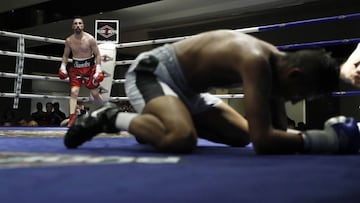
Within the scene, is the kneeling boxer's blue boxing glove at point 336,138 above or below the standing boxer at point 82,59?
below

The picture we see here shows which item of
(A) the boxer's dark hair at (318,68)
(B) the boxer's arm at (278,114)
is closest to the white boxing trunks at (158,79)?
(B) the boxer's arm at (278,114)

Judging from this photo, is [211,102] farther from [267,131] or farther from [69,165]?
[69,165]

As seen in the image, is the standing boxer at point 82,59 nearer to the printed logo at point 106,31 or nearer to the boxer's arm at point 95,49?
the boxer's arm at point 95,49

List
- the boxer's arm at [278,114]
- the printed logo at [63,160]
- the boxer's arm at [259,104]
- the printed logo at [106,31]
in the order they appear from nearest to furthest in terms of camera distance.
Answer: the printed logo at [63,160]
the boxer's arm at [259,104]
the boxer's arm at [278,114]
the printed logo at [106,31]

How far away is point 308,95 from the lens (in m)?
1.41

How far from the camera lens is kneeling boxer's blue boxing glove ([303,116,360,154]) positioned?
146 cm

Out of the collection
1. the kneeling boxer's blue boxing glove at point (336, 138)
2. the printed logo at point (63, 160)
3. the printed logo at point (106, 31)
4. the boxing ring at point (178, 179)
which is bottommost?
the printed logo at point (63, 160)

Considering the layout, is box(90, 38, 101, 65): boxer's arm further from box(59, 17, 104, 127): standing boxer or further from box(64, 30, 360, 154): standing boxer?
box(64, 30, 360, 154): standing boxer

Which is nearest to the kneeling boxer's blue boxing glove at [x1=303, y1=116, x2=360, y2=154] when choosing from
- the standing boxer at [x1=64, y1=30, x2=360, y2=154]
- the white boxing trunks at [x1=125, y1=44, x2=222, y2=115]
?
the standing boxer at [x1=64, y1=30, x2=360, y2=154]

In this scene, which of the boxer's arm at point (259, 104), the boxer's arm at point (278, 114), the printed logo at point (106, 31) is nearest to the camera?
the boxer's arm at point (259, 104)

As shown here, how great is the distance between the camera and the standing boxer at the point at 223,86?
1.36 metres

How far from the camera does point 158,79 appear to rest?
5.44 feet

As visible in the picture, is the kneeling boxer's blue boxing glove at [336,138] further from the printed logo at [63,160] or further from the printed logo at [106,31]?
the printed logo at [106,31]

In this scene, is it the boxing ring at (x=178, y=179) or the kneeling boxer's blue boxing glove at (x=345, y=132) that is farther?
the kneeling boxer's blue boxing glove at (x=345, y=132)
